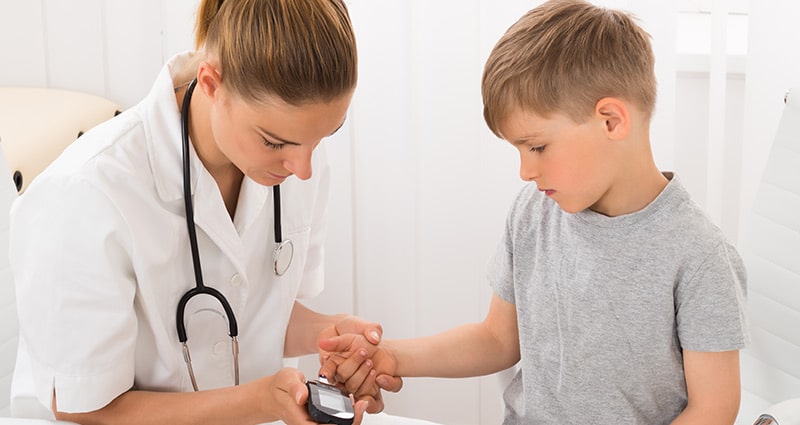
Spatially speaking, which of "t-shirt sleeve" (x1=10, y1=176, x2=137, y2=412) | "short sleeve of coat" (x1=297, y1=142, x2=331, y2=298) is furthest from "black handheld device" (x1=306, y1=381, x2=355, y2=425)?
"short sleeve of coat" (x1=297, y1=142, x2=331, y2=298)

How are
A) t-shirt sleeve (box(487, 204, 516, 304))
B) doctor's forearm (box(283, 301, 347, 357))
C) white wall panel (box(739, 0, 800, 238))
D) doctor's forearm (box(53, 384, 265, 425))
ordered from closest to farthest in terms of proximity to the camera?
doctor's forearm (box(53, 384, 265, 425)), t-shirt sleeve (box(487, 204, 516, 304)), doctor's forearm (box(283, 301, 347, 357)), white wall panel (box(739, 0, 800, 238))

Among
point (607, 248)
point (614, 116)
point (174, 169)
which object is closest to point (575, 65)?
point (614, 116)

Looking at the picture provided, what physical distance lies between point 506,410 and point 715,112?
0.94m

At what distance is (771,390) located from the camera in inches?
60.6

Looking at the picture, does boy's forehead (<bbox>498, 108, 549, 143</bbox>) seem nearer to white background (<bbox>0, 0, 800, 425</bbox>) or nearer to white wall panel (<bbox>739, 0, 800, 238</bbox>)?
white background (<bbox>0, 0, 800, 425</bbox>)

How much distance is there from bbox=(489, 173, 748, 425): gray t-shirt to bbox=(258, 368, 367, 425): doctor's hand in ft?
0.94

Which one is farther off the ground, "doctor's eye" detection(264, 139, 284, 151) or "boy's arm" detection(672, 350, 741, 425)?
"doctor's eye" detection(264, 139, 284, 151)

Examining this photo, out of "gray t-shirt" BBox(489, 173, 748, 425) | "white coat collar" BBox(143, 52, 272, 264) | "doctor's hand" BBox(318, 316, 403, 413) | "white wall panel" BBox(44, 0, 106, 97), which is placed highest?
"white wall panel" BBox(44, 0, 106, 97)

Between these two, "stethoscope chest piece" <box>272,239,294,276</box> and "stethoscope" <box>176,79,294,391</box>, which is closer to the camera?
"stethoscope" <box>176,79,294,391</box>

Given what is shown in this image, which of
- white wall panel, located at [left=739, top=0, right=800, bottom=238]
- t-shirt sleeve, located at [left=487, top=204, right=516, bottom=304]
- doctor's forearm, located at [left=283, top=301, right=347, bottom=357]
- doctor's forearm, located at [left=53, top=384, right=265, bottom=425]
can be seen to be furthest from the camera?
white wall panel, located at [left=739, top=0, right=800, bottom=238]

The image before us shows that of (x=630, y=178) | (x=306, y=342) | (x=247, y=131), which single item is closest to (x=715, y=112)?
(x=630, y=178)

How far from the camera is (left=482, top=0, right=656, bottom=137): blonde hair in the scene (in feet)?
3.97

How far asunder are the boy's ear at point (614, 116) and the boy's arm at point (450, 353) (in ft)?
1.18

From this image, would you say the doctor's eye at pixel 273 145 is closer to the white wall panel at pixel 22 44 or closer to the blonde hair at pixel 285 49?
the blonde hair at pixel 285 49
